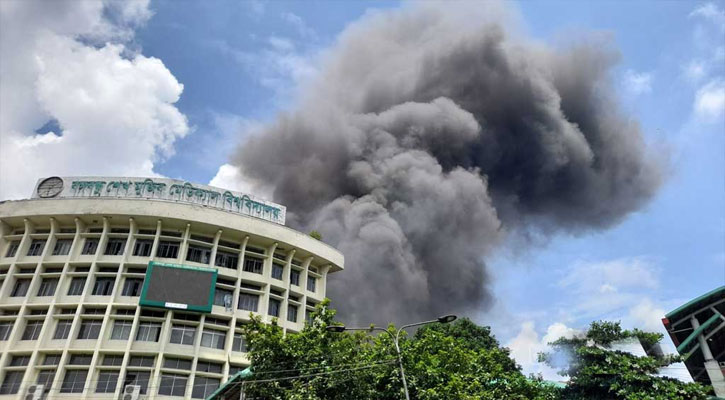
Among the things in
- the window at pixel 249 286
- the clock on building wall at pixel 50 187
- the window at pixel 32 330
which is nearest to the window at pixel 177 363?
the window at pixel 249 286

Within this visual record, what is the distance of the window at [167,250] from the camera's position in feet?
121

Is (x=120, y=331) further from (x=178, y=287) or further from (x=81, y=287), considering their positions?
(x=81, y=287)

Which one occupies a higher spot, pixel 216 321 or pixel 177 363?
pixel 216 321

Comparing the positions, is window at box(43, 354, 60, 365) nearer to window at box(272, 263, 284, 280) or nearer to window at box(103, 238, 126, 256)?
window at box(103, 238, 126, 256)

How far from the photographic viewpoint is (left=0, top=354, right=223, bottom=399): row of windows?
104 ft

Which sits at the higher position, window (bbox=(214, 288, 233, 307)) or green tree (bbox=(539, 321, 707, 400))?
window (bbox=(214, 288, 233, 307))

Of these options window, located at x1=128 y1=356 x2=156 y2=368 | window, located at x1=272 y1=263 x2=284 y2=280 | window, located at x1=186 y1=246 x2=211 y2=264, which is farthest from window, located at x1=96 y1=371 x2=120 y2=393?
window, located at x1=272 y1=263 x2=284 y2=280

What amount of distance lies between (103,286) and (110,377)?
7023 mm

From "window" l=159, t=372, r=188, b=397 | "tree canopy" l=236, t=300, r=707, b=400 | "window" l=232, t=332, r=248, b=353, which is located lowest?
"tree canopy" l=236, t=300, r=707, b=400

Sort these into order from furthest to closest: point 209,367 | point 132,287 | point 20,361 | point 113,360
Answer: point 132,287, point 209,367, point 20,361, point 113,360

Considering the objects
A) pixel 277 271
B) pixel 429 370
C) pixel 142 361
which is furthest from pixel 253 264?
pixel 429 370

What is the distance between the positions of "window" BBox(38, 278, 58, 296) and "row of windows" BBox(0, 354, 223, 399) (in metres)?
4.65

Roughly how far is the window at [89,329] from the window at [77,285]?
2.43m

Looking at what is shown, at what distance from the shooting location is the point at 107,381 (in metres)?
31.7
